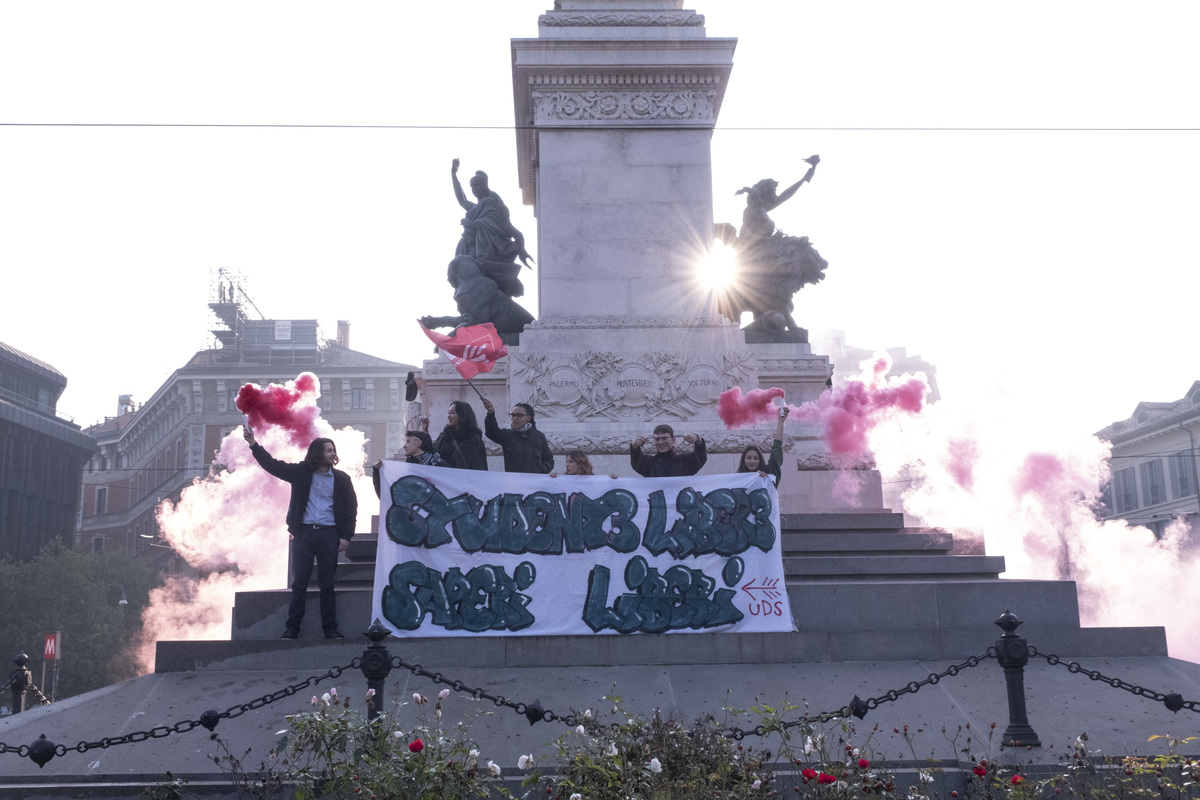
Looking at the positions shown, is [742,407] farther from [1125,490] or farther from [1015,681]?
[1125,490]

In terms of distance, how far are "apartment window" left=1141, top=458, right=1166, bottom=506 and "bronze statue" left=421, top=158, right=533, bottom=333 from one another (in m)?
47.3

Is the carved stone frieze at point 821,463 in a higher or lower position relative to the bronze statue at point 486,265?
lower

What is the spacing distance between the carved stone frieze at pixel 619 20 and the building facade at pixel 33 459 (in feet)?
149

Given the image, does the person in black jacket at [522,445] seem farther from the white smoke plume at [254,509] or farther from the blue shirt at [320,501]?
the white smoke plume at [254,509]

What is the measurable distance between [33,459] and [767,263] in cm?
5015

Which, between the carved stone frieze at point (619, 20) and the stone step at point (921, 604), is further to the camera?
the carved stone frieze at point (619, 20)

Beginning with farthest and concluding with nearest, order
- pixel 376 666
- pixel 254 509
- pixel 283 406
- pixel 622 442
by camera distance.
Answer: pixel 254 509 → pixel 622 442 → pixel 283 406 → pixel 376 666

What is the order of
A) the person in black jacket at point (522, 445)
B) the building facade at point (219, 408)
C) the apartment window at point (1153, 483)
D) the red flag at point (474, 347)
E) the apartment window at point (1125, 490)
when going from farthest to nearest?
the building facade at point (219, 408) < the apartment window at point (1125, 490) < the apartment window at point (1153, 483) < the red flag at point (474, 347) < the person in black jacket at point (522, 445)

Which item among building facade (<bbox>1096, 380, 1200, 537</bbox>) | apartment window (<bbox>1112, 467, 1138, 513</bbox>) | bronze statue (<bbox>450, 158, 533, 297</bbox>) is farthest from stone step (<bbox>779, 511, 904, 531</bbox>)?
apartment window (<bbox>1112, 467, 1138, 513</bbox>)

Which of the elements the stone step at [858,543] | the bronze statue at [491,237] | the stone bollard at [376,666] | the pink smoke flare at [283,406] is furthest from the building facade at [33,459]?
the stone bollard at [376,666]

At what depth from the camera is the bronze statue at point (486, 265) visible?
17.1m

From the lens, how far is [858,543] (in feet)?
39.7

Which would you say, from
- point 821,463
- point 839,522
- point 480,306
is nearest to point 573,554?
point 839,522

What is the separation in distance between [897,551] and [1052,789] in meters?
5.40
